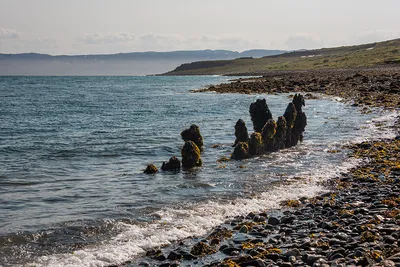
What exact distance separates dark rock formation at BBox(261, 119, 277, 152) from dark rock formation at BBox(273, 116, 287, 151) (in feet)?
1.54

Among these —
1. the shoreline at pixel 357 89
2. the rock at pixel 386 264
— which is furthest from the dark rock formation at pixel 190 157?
the shoreline at pixel 357 89

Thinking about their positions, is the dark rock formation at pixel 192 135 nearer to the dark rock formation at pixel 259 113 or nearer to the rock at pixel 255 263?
the dark rock formation at pixel 259 113

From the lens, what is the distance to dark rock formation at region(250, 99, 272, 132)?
1237 inches

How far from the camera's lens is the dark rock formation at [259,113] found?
31.4m

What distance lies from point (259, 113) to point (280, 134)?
126 inches

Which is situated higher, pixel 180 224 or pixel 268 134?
pixel 268 134

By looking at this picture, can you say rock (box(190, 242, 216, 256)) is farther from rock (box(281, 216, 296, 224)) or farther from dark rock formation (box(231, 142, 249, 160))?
dark rock formation (box(231, 142, 249, 160))

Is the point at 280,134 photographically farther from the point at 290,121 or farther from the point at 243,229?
the point at 243,229

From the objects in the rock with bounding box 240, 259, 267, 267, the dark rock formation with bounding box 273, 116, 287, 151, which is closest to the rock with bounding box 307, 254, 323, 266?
the rock with bounding box 240, 259, 267, 267

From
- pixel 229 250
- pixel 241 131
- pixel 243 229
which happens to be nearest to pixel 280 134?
pixel 241 131

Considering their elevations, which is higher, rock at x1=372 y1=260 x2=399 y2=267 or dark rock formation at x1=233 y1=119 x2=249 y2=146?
dark rock formation at x1=233 y1=119 x2=249 y2=146

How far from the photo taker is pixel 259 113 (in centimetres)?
3156

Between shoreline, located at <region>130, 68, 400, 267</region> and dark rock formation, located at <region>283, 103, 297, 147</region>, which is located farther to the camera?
dark rock formation, located at <region>283, 103, 297, 147</region>

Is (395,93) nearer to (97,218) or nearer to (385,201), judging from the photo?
(385,201)
